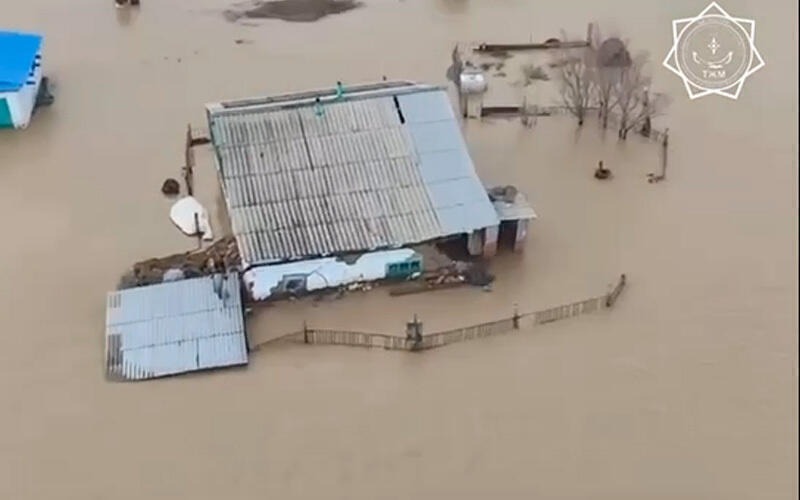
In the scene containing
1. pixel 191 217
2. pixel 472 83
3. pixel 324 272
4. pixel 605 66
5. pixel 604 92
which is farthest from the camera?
pixel 605 66

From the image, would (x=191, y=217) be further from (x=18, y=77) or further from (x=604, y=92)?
(x=604, y=92)

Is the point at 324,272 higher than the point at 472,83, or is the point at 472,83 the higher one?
the point at 472,83

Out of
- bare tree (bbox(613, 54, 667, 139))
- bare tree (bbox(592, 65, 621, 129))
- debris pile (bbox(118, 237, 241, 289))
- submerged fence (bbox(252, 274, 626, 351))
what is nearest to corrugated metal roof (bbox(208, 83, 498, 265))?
debris pile (bbox(118, 237, 241, 289))

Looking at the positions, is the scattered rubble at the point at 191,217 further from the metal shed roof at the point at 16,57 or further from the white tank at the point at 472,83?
the white tank at the point at 472,83

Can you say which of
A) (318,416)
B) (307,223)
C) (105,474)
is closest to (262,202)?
(307,223)

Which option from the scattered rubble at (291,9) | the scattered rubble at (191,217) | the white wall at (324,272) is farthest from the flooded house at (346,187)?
the scattered rubble at (291,9)

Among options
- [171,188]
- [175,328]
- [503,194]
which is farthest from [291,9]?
[175,328]
